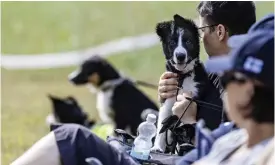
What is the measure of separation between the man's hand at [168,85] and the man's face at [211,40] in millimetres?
232

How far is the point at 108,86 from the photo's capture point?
1054 centimetres

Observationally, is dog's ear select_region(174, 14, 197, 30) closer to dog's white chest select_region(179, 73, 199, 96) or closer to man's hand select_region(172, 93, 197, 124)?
dog's white chest select_region(179, 73, 199, 96)

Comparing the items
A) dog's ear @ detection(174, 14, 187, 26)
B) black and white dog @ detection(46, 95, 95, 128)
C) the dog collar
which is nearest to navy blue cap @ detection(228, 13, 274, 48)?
dog's ear @ detection(174, 14, 187, 26)

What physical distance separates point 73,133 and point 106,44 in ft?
44.7

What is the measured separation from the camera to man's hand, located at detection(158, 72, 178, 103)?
16.7 ft

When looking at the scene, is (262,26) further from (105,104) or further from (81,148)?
(105,104)

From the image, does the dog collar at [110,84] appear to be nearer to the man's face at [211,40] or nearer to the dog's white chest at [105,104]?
the dog's white chest at [105,104]

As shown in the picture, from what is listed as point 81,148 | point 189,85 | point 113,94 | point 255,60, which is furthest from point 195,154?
point 113,94

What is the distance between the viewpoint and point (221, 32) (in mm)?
5051

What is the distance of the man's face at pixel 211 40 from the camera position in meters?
5.03

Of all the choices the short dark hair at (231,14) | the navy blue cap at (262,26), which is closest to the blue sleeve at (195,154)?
the navy blue cap at (262,26)

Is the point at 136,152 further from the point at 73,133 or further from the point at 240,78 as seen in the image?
the point at 240,78

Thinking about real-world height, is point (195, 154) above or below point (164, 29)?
below

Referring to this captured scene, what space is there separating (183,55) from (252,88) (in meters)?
1.56
